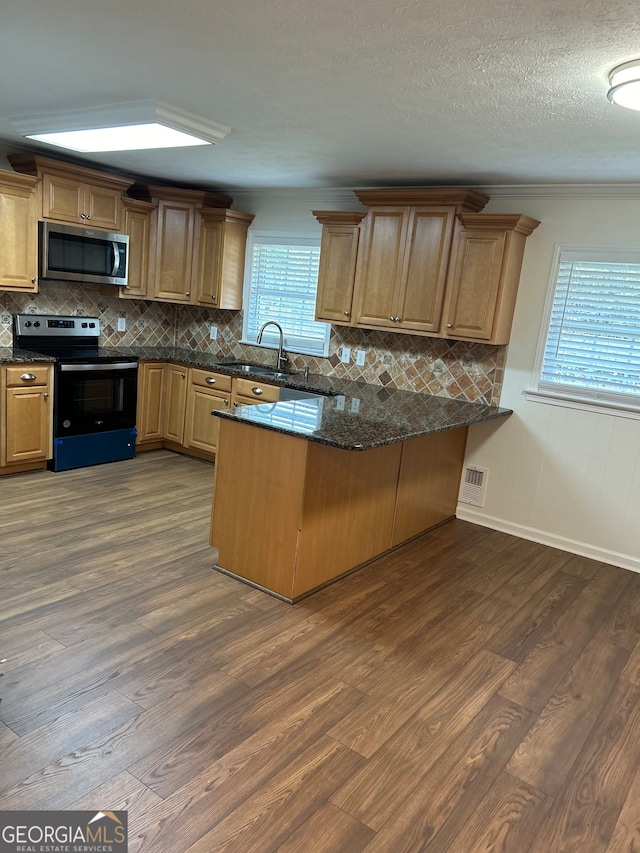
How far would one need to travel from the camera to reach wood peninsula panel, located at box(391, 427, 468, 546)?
3.87 metres

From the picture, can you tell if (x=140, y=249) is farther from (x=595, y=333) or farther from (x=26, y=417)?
(x=595, y=333)

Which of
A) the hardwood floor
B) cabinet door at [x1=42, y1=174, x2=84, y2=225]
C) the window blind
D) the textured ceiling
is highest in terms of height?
the textured ceiling

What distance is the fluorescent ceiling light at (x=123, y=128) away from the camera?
9.89ft

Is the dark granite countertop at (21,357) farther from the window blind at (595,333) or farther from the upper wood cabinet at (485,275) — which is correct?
the window blind at (595,333)

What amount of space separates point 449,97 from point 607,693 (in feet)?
8.47

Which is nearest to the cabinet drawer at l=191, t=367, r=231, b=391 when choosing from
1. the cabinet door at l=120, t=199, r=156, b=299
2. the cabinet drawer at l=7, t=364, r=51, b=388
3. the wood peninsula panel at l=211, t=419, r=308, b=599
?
the cabinet door at l=120, t=199, r=156, b=299

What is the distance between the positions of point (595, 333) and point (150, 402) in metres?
3.62

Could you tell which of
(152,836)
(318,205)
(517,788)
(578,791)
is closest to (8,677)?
(152,836)

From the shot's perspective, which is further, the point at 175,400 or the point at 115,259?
the point at 175,400

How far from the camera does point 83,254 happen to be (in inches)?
189

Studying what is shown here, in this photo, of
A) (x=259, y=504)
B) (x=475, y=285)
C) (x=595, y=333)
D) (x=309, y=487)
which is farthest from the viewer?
(x=475, y=285)

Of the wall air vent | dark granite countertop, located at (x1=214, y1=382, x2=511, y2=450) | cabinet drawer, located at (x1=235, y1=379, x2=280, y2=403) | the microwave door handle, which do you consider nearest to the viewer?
dark granite countertop, located at (x1=214, y1=382, x2=511, y2=450)

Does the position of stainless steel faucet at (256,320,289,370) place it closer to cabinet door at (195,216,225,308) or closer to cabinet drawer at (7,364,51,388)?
cabinet door at (195,216,225,308)

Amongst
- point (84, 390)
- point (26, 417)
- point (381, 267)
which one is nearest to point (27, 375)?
point (26, 417)
